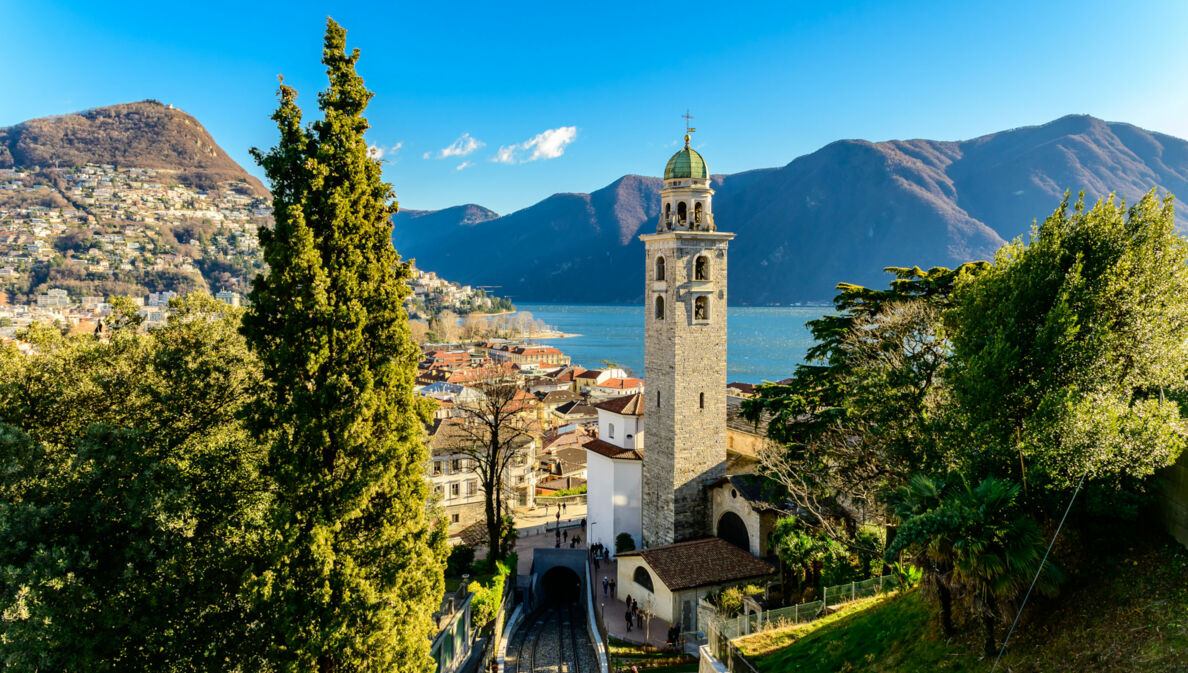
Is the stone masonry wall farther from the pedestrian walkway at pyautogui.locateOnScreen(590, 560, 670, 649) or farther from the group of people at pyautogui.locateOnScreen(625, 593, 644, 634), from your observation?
the group of people at pyautogui.locateOnScreen(625, 593, 644, 634)

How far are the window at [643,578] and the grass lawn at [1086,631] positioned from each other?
987 centimetres

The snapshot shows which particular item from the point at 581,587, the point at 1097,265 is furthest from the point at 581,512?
the point at 1097,265

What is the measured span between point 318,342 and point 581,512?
1169 inches

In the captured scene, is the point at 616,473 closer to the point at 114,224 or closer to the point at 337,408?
the point at 337,408

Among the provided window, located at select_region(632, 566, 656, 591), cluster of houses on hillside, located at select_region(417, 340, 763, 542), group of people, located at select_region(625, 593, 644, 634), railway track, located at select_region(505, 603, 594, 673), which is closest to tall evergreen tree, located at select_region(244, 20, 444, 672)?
cluster of houses on hillside, located at select_region(417, 340, 763, 542)

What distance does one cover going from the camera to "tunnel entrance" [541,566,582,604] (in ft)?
88.4

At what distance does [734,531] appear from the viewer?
72.0ft

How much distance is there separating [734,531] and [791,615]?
9242mm

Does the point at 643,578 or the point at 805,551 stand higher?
the point at 805,551

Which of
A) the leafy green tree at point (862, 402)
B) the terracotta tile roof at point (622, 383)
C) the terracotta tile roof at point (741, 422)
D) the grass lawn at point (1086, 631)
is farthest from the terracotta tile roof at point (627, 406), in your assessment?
the terracotta tile roof at point (622, 383)

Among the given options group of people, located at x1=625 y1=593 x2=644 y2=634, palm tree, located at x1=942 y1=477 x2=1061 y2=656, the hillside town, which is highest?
the hillside town

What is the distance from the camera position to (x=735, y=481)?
71.8 ft

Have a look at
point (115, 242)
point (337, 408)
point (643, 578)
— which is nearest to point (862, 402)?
point (643, 578)

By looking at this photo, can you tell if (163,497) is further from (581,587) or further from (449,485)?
(449,485)
